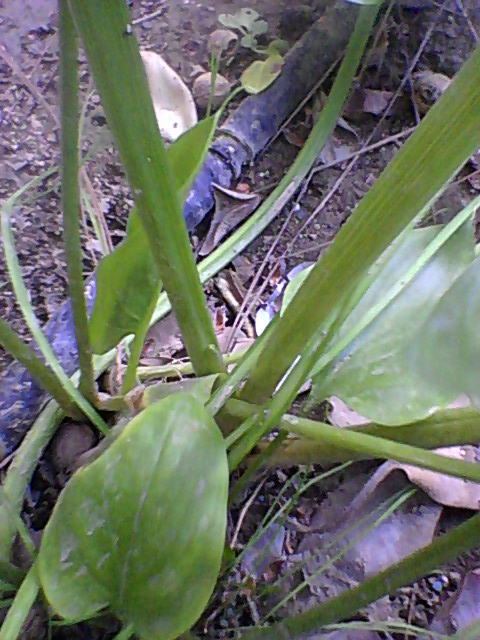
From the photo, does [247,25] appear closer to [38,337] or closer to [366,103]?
[366,103]

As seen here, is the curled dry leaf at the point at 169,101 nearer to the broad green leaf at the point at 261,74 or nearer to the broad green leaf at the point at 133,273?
the broad green leaf at the point at 261,74

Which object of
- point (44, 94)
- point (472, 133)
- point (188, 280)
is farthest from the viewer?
point (44, 94)

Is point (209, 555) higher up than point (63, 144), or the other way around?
point (63, 144)

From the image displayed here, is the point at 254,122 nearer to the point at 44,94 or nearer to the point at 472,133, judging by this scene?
the point at 44,94

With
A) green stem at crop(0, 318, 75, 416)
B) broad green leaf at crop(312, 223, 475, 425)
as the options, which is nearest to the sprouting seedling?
broad green leaf at crop(312, 223, 475, 425)

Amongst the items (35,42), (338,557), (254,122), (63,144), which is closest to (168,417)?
(63,144)

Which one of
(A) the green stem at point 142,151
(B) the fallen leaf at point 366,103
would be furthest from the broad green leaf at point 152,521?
(B) the fallen leaf at point 366,103
